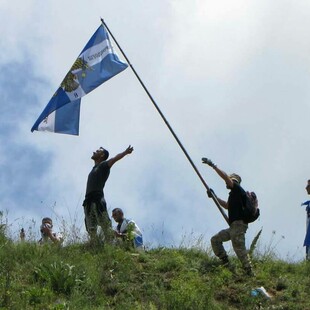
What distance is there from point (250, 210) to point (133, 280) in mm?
1972

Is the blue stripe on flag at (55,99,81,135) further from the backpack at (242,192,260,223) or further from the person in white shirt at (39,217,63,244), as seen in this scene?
the backpack at (242,192,260,223)

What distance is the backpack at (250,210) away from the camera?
41.5ft

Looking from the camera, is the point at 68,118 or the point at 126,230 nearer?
the point at 126,230

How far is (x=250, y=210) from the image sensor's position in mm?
12664

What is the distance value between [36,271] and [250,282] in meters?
3.02

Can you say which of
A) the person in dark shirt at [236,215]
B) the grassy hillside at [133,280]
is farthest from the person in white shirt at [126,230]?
the person in dark shirt at [236,215]

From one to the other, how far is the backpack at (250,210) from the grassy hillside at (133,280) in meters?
0.81

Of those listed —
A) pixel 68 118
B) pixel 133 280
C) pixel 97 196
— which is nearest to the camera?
pixel 133 280

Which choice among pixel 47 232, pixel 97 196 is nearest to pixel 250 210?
pixel 97 196

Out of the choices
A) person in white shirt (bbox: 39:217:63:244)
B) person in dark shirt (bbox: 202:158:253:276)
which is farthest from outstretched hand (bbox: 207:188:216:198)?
person in white shirt (bbox: 39:217:63:244)

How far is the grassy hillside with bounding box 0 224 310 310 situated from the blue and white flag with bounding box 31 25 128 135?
270cm

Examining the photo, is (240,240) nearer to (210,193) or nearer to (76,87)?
(210,193)

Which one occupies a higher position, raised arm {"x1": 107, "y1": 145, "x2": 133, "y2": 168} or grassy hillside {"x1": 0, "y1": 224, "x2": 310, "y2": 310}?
raised arm {"x1": 107, "y1": 145, "x2": 133, "y2": 168}

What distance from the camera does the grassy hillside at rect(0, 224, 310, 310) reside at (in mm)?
11242
